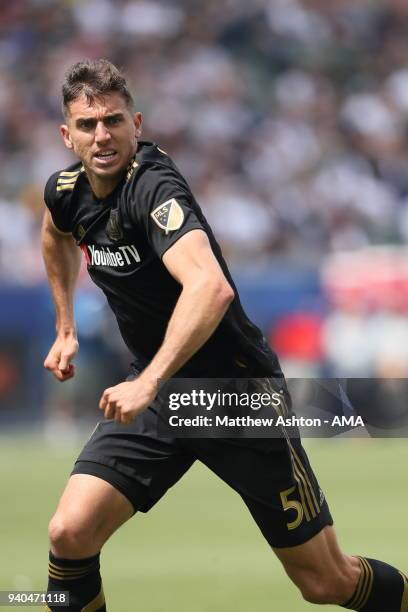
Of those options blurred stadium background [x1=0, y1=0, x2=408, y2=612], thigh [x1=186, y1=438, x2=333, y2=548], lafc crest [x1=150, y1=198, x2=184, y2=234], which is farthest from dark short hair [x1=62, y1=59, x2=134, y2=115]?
blurred stadium background [x1=0, y1=0, x2=408, y2=612]

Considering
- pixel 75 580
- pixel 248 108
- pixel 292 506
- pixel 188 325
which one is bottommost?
pixel 75 580

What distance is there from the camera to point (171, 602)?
670 centimetres

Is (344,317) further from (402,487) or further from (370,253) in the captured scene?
(402,487)

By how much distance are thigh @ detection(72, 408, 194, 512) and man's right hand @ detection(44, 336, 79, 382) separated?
0.36 metres

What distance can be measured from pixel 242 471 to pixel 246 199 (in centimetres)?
1188

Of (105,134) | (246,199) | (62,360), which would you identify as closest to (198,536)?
(62,360)

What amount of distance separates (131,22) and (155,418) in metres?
14.5

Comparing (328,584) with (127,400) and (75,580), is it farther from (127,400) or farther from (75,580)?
(127,400)

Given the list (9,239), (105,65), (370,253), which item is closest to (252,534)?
(105,65)

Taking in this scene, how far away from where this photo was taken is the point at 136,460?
17.1ft

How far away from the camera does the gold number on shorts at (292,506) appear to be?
16.8 feet

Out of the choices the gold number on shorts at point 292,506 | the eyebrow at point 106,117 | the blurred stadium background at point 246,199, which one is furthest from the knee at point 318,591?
the blurred stadium background at point 246,199

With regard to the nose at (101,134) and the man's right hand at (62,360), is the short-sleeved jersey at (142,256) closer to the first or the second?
the nose at (101,134)

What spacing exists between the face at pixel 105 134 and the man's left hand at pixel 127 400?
1.09 meters
